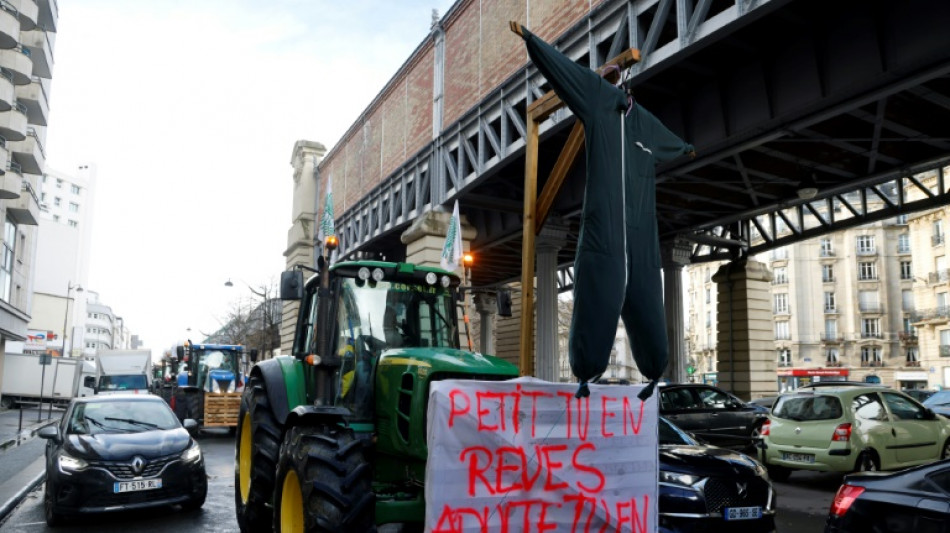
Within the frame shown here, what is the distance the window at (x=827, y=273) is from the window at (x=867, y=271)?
2341 millimetres

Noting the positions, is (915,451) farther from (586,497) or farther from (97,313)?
(97,313)

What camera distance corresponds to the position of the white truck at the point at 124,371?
26453mm

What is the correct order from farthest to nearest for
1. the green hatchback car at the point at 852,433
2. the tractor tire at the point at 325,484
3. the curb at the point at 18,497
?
the green hatchback car at the point at 852,433 < the curb at the point at 18,497 < the tractor tire at the point at 325,484

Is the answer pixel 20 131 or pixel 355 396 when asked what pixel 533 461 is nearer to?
pixel 355 396

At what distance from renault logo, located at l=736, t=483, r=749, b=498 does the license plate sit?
5891mm

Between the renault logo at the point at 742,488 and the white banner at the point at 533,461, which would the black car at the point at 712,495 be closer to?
the renault logo at the point at 742,488

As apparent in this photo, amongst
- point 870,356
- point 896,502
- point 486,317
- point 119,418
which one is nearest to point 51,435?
point 119,418

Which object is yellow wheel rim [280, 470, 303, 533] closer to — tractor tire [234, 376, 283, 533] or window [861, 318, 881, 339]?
tractor tire [234, 376, 283, 533]

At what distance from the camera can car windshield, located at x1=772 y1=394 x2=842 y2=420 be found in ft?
39.1

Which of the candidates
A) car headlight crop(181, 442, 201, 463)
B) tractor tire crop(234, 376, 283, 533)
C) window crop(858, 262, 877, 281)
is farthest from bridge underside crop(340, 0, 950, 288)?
window crop(858, 262, 877, 281)

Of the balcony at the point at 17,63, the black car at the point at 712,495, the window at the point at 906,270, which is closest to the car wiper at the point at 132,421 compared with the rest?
the black car at the point at 712,495

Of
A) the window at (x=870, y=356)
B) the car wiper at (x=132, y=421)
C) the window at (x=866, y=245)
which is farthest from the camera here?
the window at (x=866, y=245)

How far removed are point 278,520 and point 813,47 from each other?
1067 cm

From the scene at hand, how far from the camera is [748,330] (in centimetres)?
2573
